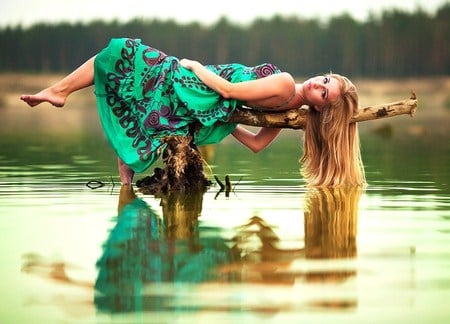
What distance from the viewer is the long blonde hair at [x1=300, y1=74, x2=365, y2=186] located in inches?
282

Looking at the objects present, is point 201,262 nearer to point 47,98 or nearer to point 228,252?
point 228,252

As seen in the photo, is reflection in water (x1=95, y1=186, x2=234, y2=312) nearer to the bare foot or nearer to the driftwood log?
the driftwood log

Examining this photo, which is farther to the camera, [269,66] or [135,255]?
[269,66]

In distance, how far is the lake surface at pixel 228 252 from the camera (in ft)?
11.2

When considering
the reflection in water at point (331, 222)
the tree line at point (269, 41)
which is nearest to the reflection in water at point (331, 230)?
the reflection in water at point (331, 222)

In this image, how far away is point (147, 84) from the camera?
727 centimetres

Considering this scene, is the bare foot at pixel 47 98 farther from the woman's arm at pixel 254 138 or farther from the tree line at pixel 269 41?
the tree line at pixel 269 41

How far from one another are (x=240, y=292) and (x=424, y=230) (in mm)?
1717

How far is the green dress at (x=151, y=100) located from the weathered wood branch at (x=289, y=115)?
11 cm

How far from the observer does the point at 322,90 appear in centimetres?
701

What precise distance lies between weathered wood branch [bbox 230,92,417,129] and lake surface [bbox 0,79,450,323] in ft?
1.32

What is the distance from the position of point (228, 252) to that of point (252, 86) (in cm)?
270

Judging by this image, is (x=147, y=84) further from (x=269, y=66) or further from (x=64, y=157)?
(x=64, y=157)

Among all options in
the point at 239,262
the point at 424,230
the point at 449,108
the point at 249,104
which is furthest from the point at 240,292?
the point at 449,108
